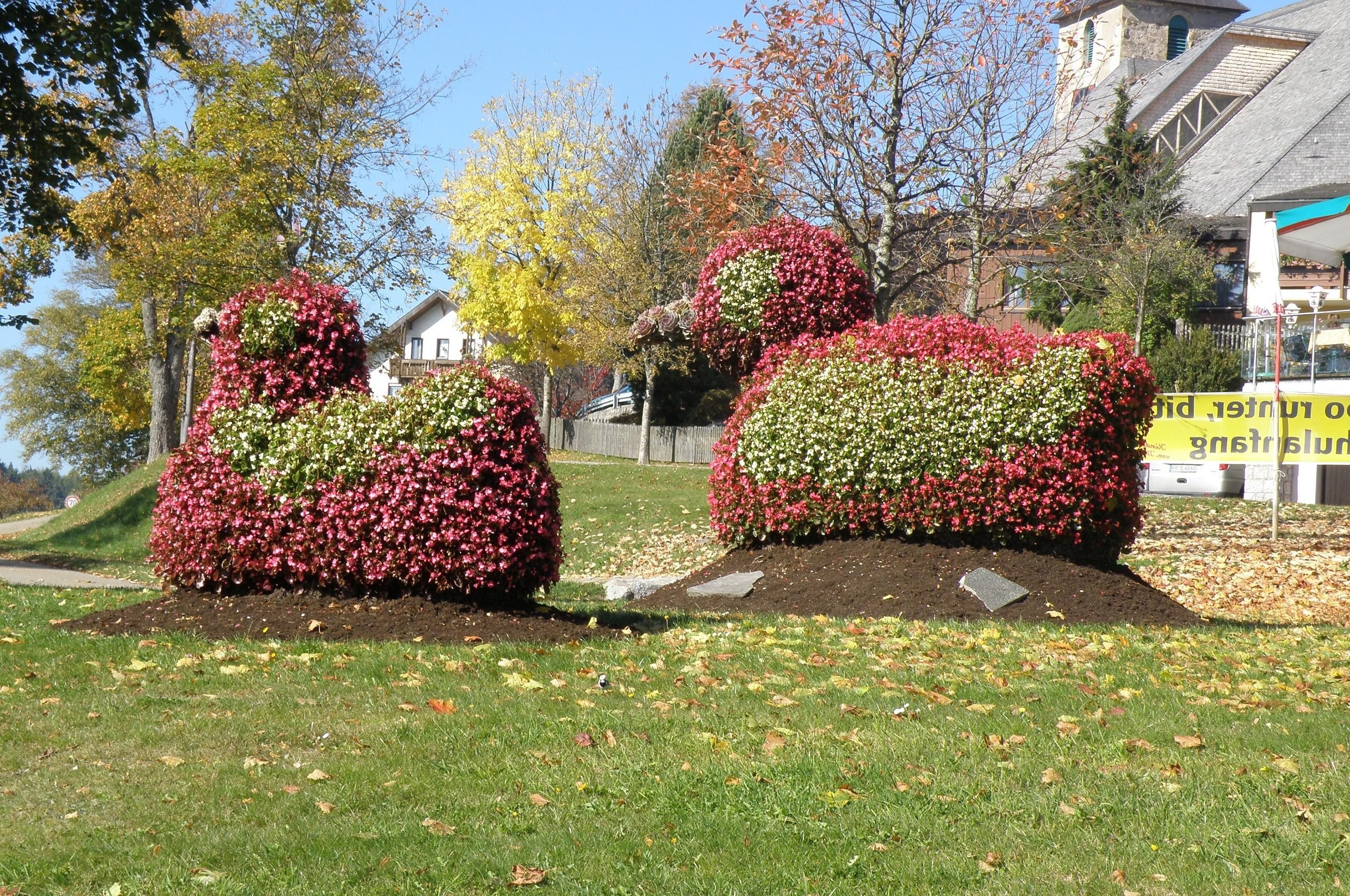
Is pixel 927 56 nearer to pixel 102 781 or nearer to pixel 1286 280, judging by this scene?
pixel 102 781

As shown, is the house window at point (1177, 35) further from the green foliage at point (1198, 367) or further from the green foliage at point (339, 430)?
the green foliage at point (339, 430)

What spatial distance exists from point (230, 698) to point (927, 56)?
11.5 meters

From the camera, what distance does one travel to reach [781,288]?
11.7 meters

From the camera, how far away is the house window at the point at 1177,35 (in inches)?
2662

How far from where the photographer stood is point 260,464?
8.27m

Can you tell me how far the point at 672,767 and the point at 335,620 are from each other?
3.65m

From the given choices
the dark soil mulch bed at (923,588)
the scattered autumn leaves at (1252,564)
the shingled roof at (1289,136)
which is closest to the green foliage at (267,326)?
the dark soil mulch bed at (923,588)

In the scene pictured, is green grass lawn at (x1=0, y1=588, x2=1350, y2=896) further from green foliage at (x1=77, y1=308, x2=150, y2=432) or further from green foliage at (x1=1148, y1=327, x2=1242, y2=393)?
green foliage at (x1=77, y1=308, x2=150, y2=432)

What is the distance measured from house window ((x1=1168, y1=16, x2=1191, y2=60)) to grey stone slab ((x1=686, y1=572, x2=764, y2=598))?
66.7 meters

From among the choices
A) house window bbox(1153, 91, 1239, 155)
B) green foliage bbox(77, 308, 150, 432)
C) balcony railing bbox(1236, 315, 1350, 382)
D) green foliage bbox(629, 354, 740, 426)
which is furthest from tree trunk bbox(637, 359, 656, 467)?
house window bbox(1153, 91, 1239, 155)

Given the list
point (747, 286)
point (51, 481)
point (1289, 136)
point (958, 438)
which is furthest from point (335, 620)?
point (51, 481)

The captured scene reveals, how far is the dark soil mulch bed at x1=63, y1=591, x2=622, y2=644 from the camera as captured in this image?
305 inches

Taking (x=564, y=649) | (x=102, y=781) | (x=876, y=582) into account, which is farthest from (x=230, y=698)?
(x=876, y=582)

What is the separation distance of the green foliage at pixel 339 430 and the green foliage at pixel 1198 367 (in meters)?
27.0
